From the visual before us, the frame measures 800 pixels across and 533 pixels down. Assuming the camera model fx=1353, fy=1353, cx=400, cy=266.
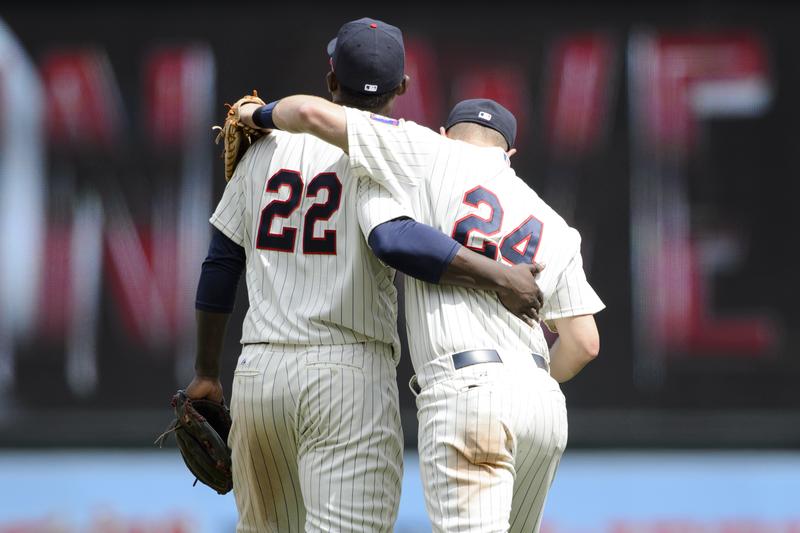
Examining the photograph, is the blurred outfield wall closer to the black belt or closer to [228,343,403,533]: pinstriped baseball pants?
[228,343,403,533]: pinstriped baseball pants

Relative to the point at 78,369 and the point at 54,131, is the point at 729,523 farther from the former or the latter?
the point at 54,131

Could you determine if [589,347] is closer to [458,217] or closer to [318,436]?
[458,217]

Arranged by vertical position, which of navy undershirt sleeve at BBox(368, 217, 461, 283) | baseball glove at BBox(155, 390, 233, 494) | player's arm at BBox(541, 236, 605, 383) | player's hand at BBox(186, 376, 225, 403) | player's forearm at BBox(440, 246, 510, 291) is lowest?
baseball glove at BBox(155, 390, 233, 494)

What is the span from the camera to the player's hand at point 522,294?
285 cm

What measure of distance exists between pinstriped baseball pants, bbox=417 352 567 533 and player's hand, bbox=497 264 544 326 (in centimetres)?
9

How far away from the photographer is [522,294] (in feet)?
9.36

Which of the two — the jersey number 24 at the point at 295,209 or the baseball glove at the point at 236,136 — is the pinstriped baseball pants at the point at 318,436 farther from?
the baseball glove at the point at 236,136

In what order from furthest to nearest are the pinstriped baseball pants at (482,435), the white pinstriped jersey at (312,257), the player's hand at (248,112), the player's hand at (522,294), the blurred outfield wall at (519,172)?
the blurred outfield wall at (519,172) < the player's hand at (248,112) < the white pinstriped jersey at (312,257) < the player's hand at (522,294) < the pinstriped baseball pants at (482,435)

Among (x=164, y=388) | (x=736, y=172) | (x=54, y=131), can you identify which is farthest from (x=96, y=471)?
A: (x=736, y=172)

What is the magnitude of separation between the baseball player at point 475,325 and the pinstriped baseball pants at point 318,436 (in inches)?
5.1

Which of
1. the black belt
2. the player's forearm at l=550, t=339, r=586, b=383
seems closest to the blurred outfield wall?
the player's forearm at l=550, t=339, r=586, b=383

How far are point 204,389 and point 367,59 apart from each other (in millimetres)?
901

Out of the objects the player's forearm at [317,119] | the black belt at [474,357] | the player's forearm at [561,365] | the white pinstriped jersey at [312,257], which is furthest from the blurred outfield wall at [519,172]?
the black belt at [474,357]

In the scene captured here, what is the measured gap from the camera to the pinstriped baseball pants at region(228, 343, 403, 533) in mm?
2895
